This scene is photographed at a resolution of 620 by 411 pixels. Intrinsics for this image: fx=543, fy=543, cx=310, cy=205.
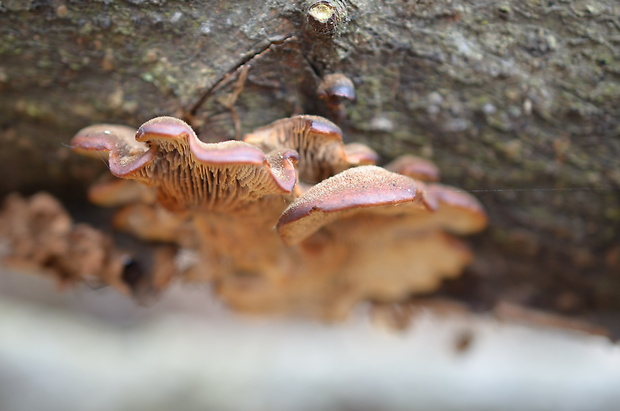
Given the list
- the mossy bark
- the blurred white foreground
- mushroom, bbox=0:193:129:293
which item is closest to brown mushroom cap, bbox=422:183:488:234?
the mossy bark

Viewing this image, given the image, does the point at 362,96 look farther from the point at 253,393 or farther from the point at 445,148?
the point at 253,393

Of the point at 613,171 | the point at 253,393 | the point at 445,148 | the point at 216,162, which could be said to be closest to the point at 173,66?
the point at 216,162

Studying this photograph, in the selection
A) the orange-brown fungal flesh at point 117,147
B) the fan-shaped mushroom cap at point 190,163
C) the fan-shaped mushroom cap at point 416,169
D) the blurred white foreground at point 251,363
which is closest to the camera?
the fan-shaped mushroom cap at point 190,163

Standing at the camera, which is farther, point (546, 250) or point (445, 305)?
point (445, 305)

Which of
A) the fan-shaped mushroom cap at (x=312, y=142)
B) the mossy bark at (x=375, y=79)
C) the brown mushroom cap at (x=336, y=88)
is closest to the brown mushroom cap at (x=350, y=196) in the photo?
the fan-shaped mushroom cap at (x=312, y=142)

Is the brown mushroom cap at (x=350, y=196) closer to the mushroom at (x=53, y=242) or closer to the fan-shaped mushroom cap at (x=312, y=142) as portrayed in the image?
the fan-shaped mushroom cap at (x=312, y=142)

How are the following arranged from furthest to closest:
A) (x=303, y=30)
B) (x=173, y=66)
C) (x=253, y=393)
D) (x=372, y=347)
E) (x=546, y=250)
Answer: (x=372, y=347) < (x=253, y=393) < (x=546, y=250) < (x=173, y=66) < (x=303, y=30)

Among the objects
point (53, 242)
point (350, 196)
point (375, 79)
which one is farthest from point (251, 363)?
point (350, 196)
